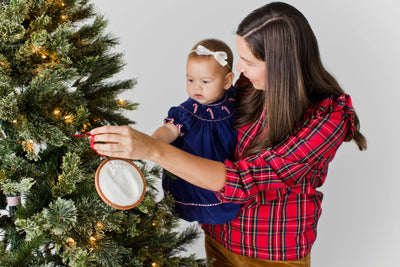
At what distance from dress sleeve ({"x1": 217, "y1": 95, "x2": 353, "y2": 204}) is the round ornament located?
30 cm

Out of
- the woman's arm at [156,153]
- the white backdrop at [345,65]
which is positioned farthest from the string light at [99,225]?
the white backdrop at [345,65]

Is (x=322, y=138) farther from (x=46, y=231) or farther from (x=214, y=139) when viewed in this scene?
(x=46, y=231)

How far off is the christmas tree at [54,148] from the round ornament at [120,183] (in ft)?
0.11

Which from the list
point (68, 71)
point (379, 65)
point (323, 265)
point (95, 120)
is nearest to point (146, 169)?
point (95, 120)

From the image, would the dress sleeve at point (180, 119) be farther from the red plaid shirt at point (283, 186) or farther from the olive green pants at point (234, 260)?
the olive green pants at point (234, 260)

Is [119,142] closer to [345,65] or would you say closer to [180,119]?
[180,119]

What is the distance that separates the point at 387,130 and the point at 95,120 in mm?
1871

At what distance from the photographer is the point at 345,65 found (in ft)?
7.63

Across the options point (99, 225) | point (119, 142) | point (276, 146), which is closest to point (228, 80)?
point (276, 146)

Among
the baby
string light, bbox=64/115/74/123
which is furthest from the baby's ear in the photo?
string light, bbox=64/115/74/123

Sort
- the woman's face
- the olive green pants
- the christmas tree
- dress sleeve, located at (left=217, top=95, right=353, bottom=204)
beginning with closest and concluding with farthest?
the christmas tree
dress sleeve, located at (left=217, top=95, right=353, bottom=204)
the woman's face
the olive green pants

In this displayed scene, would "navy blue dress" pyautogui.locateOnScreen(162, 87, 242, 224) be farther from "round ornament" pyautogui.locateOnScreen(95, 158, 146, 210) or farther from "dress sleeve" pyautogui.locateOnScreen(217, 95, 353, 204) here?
"round ornament" pyautogui.locateOnScreen(95, 158, 146, 210)

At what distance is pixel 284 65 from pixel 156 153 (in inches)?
20.9

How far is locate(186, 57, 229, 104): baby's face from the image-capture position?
1.39 metres
